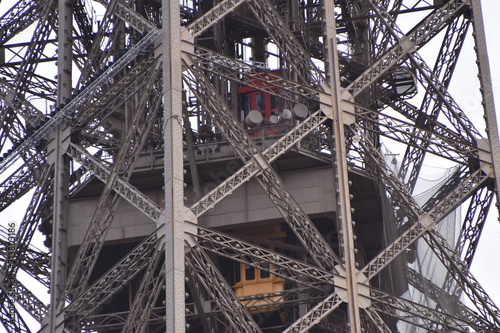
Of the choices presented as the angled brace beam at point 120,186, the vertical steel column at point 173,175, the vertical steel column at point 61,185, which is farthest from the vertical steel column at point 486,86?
the vertical steel column at point 61,185

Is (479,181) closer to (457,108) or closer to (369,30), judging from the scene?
(457,108)

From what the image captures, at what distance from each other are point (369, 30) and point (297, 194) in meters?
7.73

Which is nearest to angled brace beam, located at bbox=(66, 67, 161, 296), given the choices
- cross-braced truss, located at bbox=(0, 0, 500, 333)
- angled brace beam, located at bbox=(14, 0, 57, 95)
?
cross-braced truss, located at bbox=(0, 0, 500, 333)

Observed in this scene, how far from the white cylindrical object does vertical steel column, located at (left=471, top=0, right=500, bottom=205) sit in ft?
19.4

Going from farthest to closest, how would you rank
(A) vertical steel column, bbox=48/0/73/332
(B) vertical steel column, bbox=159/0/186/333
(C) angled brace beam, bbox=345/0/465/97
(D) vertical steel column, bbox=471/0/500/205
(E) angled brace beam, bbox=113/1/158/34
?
(D) vertical steel column, bbox=471/0/500/205 → (C) angled brace beam, bbox=345/0/465/97 → (E) angled brace beam, bbox=113/1/158/34 → (A) vertical steel column, bbox=48/0/73/332 → (B) vertical steel column, bbox=159/0/186/333

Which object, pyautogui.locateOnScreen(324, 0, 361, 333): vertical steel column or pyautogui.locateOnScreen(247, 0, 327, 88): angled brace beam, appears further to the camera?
pyautogui.locateOnScreen(247, 0, 327, 88): angled brace beam

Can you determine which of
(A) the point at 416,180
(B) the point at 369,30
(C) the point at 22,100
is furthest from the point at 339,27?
(C) the point at 22,100

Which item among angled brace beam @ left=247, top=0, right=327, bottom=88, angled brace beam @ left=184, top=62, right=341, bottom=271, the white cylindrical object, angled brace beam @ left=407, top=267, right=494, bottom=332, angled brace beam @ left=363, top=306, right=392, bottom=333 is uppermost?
angled brace beam @ left=247, top=0, right=327, bottom=88

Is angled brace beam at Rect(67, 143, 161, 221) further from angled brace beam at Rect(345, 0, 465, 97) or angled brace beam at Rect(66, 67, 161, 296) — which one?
angled brace beam at Rect(345, 0, 465, 97)

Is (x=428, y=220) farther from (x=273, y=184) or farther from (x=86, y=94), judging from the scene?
(x=86, y=94)

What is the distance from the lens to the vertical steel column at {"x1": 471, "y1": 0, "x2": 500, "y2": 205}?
48156 millimetres

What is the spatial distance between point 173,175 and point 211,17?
542 centimetres

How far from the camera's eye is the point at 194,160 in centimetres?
5003

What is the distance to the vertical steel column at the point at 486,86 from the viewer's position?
158ft
